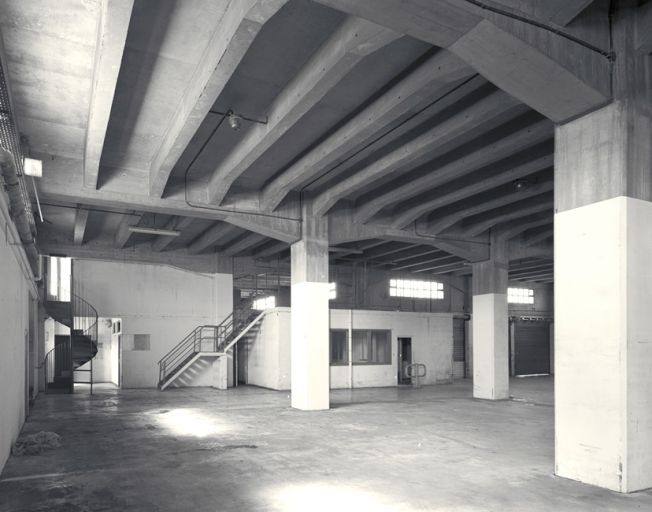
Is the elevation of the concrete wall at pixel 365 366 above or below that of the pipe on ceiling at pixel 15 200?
below

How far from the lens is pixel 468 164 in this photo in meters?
11.7

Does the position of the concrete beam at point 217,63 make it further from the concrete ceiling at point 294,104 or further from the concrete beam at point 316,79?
the concrete beam at point 316,79

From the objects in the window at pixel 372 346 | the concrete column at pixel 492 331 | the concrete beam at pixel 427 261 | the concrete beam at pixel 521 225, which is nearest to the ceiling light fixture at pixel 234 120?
the concrete beam at pixel 521 225

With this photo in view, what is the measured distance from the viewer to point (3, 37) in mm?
7488

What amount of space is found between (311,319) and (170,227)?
274 inches

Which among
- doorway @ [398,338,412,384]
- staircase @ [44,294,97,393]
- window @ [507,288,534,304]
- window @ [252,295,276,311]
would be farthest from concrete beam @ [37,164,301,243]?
window @ [507,288,534,304]

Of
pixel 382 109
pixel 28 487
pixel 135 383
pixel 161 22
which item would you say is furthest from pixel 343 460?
pixel 135 383

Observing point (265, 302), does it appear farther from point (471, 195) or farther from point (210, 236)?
point (471, 195)

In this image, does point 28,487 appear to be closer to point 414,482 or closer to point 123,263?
point 414,482

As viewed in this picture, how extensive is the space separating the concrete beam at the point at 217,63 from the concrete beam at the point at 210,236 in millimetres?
8112

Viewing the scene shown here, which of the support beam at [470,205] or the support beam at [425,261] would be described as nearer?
the support beam at [470,205]

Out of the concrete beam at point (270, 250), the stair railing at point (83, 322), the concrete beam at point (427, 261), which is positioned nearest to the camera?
the stair railing at point (83, 322)

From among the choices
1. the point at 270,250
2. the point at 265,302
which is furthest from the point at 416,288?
the point at 270,250

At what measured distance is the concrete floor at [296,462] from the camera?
7004 millimetres
